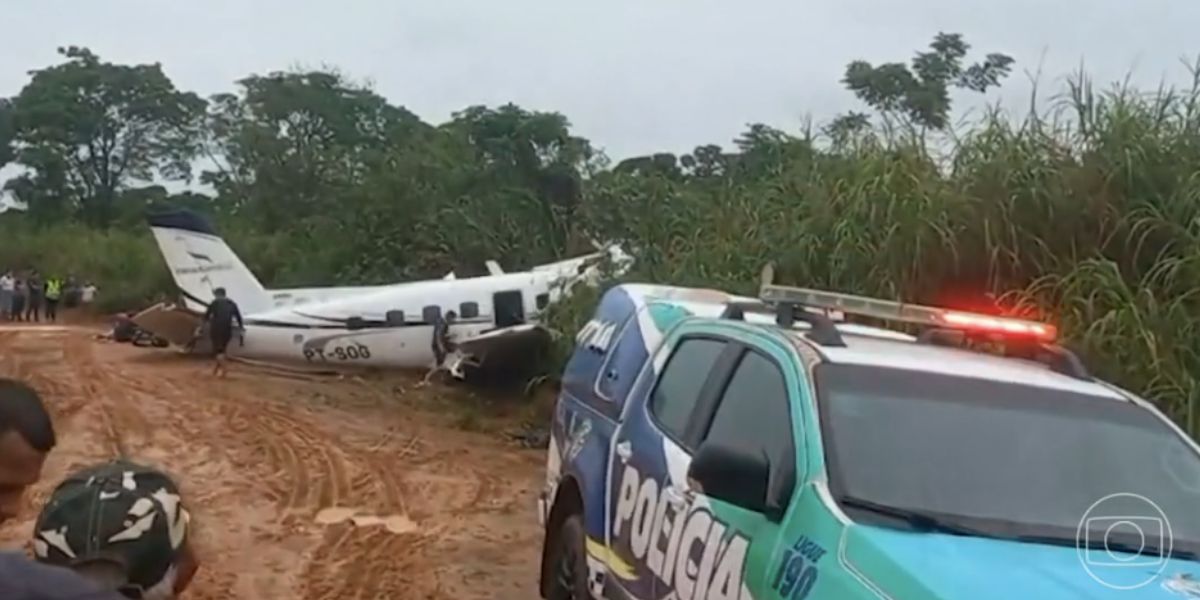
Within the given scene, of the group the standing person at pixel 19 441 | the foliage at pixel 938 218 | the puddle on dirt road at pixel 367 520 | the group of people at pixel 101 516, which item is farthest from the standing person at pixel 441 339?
the standing person at pixel 19 441

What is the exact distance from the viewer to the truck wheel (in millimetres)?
6641

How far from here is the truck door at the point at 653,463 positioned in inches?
211

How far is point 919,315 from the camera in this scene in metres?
5.74

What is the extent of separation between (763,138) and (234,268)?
14.8m

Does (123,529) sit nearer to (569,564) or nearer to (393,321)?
(569,564)

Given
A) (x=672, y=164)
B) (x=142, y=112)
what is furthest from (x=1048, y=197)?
(x=142, y=112)

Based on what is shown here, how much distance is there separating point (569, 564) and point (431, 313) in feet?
56.5

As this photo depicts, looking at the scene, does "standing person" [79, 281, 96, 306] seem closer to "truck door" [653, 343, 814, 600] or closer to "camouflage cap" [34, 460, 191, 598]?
"truck door" [653, 343, 814, 600]

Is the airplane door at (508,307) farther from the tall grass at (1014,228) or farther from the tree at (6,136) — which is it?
the tree at (6,136)

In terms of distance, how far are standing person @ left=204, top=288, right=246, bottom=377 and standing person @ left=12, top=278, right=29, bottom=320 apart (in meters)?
20.7

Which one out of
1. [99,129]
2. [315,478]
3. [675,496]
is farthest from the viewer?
[99,129]

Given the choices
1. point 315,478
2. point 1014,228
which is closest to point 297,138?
point 315,478

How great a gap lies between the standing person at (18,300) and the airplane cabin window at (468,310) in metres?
24.3

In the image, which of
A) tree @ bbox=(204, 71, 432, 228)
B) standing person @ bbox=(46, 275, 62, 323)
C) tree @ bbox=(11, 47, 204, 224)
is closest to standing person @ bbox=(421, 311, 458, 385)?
tree @ bbox=(204, 71, 432, 228)
